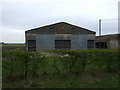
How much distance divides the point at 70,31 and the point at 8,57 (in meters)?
20.9

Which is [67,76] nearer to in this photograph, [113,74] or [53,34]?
[113,74]

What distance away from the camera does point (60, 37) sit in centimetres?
2595

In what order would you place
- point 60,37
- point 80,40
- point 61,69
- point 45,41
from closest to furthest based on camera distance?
point 61,69
point 45,41
point 60,37
point 80,40

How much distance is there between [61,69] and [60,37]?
19128 mm

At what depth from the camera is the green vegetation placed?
612cm

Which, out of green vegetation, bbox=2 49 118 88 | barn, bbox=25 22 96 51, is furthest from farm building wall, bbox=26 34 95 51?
green vegetation, bbox=2 49 118 88

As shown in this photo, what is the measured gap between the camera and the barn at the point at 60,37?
25078mm

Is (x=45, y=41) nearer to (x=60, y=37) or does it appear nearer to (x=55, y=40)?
(x=55, y=40)

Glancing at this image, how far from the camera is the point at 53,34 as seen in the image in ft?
84.8

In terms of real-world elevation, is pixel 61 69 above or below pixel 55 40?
below

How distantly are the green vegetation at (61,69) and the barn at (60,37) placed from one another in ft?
59.0

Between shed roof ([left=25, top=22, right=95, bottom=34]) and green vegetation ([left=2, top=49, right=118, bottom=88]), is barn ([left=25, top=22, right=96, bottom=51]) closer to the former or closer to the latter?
shed roof ([left=25, top=22, right=95, bottom=34])

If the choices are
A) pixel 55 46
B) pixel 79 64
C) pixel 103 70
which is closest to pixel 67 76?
pixel 79 64

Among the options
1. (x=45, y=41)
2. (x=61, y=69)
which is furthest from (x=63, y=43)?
(x=61, y=69)
